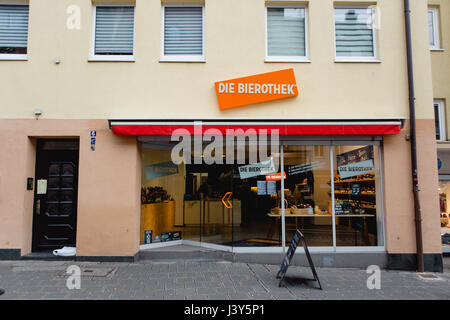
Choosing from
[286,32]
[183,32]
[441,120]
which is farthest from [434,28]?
[183,32]

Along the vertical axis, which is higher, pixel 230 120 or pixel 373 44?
pixel 373 44

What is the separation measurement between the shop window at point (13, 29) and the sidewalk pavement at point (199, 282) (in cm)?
484

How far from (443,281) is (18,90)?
9718mm

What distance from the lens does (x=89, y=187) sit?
7043 mm

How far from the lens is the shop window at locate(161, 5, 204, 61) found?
7.62m

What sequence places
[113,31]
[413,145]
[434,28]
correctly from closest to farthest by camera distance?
[413,145], [113,31], [434,28]

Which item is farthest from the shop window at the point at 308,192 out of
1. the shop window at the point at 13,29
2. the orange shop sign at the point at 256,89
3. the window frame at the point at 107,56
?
the shop window at the point at 13,29

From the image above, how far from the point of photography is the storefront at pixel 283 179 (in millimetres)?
6809

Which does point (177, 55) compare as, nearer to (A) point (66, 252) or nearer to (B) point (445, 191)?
(A) point (66, 252)

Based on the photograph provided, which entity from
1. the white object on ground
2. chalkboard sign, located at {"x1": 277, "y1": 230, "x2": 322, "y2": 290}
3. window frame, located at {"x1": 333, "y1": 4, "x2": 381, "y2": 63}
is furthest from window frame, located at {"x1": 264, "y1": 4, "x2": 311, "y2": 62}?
the white object on ground

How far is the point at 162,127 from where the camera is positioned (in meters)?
6.76

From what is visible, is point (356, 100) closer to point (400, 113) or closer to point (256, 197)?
point (400, 113)

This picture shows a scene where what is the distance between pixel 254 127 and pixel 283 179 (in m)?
1.49

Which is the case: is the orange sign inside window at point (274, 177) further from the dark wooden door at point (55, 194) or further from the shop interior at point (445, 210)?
the shop interior at point (445, 210)
